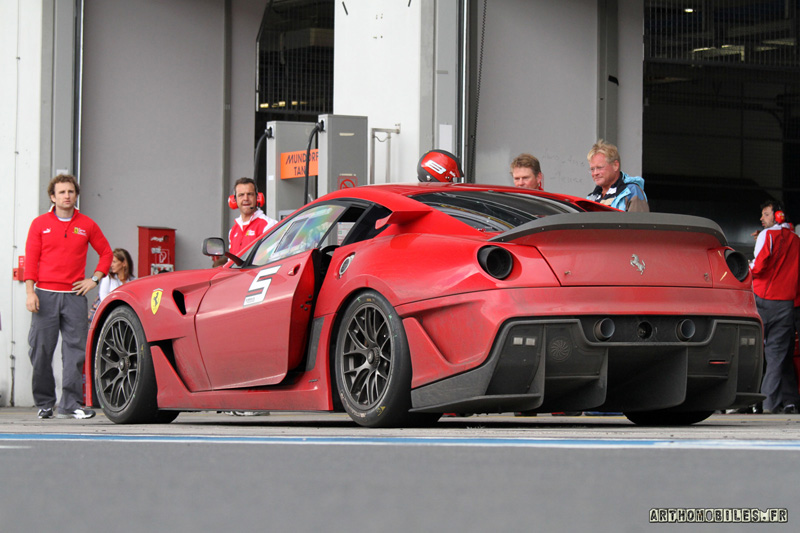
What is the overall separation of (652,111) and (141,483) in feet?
83.6

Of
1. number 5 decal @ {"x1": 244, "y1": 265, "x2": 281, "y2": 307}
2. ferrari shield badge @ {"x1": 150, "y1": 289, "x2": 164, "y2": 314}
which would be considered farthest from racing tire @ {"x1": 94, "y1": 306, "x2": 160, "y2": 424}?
number 5 decal @ {"x1": 244, "y1": 265, "x2": 281, "y2": 307}

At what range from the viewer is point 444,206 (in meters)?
4.98

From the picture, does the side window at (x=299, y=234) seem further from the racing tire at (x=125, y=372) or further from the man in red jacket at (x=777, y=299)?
the man in red jacket at (x=777, y=299)

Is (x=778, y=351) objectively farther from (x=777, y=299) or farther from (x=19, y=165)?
(x=19, y=165)

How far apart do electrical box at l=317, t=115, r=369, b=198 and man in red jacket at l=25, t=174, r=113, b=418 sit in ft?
6.44

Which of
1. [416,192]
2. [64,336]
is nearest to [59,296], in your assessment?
[64,336]

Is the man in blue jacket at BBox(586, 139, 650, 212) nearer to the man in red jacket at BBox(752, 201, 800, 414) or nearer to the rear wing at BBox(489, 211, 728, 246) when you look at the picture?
the rear wing at BBox(489, 211, 728, 246)

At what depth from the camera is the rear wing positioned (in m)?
4.45

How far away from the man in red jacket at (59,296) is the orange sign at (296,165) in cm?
209

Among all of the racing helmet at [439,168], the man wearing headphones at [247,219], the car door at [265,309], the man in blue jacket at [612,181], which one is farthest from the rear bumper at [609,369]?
the man wearing headphones at [247,219]

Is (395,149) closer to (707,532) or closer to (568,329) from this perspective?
(568,329)

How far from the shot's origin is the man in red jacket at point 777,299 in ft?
33.4

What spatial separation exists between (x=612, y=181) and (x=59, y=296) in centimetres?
421

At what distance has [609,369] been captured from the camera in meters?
4.56
